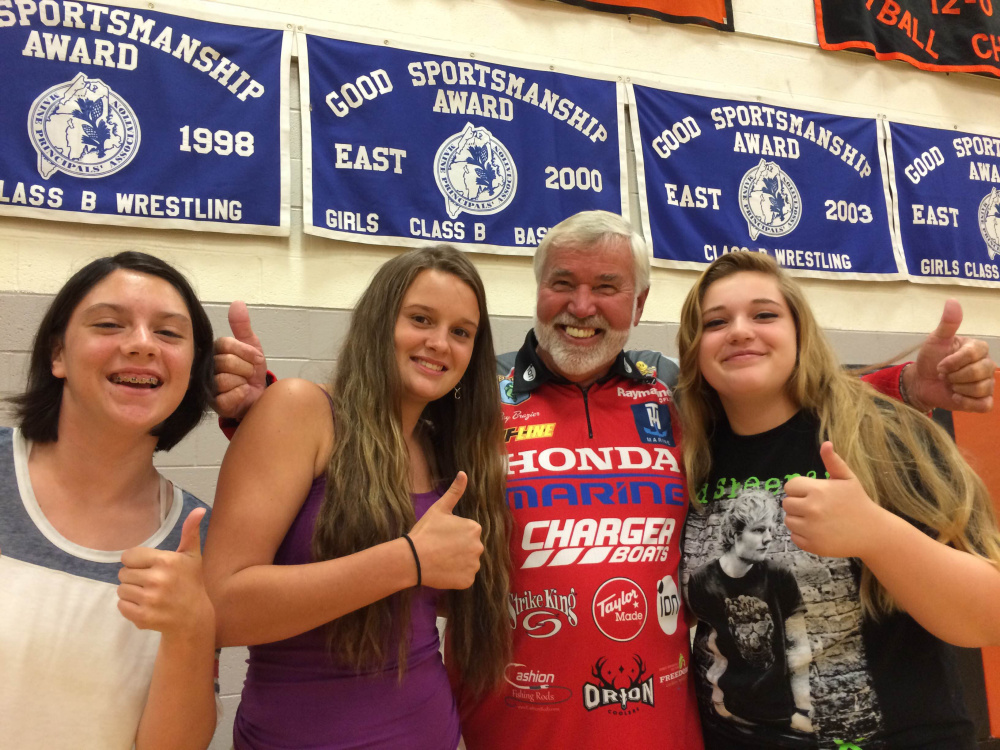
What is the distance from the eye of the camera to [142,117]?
105 inches

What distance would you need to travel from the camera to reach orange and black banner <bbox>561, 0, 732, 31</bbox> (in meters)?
3.39

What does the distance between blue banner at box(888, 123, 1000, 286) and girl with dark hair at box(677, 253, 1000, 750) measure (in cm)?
266

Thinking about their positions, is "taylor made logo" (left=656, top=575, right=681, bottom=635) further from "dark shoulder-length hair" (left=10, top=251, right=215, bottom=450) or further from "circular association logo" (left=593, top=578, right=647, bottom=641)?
Answer: "dark shoulder-length hair" (left=10, top=251, right=215, bottom=450)

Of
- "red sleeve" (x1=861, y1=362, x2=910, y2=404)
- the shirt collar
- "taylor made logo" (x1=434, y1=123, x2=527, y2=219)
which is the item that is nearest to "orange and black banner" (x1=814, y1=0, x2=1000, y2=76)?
"taylor made logo" (x1=434, y1=123, x2=527, y2=219)

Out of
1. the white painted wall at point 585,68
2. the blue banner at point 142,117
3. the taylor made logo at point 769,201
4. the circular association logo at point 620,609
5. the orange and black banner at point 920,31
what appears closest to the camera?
the circular association logo at point 620,609

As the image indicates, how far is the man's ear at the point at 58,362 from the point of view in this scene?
1.27 metres

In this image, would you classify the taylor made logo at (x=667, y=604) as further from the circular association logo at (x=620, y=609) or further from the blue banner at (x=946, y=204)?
the blue banner at (x=946, y=204)

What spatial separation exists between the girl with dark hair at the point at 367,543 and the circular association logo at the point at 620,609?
22 centimetres

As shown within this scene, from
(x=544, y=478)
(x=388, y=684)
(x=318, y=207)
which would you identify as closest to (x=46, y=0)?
(x=318, y=207)

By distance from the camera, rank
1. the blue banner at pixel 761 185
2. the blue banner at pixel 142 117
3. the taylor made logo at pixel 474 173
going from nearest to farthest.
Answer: the blue banner at pixel 142 117
the taylor made logo at pixel 474 173
the blue banner at pixel 761 185

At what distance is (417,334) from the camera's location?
1.48 m

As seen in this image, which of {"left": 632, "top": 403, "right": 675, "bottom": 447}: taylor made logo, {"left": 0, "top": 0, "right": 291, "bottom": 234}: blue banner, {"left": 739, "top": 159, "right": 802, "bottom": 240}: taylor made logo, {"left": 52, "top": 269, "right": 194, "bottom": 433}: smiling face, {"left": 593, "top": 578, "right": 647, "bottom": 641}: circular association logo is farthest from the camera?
{"left": 739, "top": 159, "right": 802, "bottom": 240}: taylor made logo

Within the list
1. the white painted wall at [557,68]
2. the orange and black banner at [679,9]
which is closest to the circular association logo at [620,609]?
the white painted wall at [557,68]

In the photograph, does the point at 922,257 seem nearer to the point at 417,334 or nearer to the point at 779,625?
the point at 779,625
